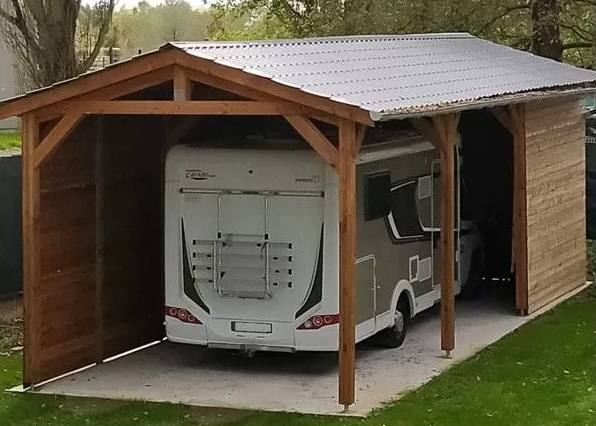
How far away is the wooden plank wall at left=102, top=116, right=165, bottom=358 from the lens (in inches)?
512

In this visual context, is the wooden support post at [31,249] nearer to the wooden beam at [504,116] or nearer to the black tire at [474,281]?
the wooden beam at [504,116]

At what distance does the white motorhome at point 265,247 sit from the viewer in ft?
39.4

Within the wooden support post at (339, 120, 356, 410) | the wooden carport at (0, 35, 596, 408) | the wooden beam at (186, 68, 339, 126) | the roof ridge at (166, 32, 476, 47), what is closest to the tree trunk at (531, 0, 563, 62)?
the roof ridge at (166, 32, 476, 47)

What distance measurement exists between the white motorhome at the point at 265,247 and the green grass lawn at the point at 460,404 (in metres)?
1.30

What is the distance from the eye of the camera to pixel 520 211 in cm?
1532

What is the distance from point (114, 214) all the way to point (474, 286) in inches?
219

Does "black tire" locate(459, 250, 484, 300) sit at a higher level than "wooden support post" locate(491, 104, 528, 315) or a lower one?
lower

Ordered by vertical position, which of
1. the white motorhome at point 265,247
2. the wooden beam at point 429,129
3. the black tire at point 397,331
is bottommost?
the black tire at point 397,331

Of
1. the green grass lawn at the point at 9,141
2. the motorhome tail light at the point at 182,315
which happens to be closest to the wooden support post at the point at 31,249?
the motorhome tail light at the point at 182,315

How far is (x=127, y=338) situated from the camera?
13.5 m

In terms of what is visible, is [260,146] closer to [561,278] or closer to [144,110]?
[144,110]

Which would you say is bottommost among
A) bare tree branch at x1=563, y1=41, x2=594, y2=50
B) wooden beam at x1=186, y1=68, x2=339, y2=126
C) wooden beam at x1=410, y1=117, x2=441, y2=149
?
wooden beam at x1=410, y1=117, x2=441, y2=149

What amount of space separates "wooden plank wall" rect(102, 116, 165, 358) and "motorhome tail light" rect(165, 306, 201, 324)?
794mm

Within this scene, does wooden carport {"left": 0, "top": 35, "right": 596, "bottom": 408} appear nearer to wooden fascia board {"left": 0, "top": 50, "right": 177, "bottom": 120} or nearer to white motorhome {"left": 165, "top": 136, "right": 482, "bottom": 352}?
wooden fascia board {"left": 0, "top": 50, "right": 177, "bottom": 120}
